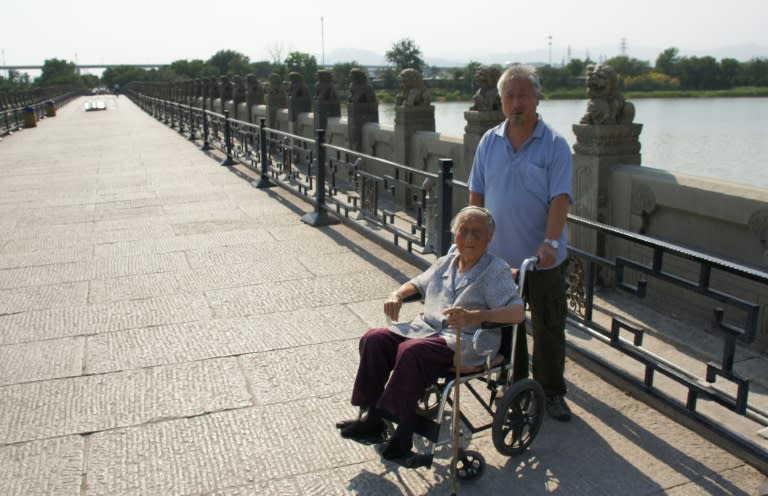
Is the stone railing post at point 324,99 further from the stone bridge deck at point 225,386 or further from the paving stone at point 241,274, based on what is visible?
the paving stone at point 241,274

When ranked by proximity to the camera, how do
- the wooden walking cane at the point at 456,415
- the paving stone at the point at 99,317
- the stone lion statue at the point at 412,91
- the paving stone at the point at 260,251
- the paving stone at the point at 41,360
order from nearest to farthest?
the wooden walking cane at the point at 456,415, the paving stone at the point at 41,360, the paving stone at the point at 99,317, the paving stone at the point at 260,251, the stone lion statue at the point at 412,91

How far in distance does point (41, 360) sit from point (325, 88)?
12.6m

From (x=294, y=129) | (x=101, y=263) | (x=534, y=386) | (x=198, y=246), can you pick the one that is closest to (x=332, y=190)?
(x=198, y=246)

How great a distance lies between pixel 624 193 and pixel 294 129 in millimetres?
12923

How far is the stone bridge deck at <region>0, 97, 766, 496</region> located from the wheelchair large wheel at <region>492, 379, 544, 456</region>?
0.28 ft

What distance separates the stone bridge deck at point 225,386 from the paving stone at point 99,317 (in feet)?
0.07

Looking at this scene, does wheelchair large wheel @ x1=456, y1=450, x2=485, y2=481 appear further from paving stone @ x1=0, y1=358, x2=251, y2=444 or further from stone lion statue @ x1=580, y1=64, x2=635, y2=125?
stone lion statue @ x1=580, y1=64, x2=635, y2=125

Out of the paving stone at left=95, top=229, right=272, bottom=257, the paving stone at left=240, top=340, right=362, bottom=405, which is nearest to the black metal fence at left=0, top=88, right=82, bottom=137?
the paving stone at left=95, top=229, right=272, bottom=257

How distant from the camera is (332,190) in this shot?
28.1 ft

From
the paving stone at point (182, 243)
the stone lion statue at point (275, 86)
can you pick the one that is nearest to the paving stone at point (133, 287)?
the paving stone at point (182, 243)

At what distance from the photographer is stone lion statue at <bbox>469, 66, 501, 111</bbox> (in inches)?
366

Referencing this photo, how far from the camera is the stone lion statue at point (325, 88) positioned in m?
16.1

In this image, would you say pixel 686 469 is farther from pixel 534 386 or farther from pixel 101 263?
pixel 101 263

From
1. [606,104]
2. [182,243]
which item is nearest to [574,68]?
[606,104]
